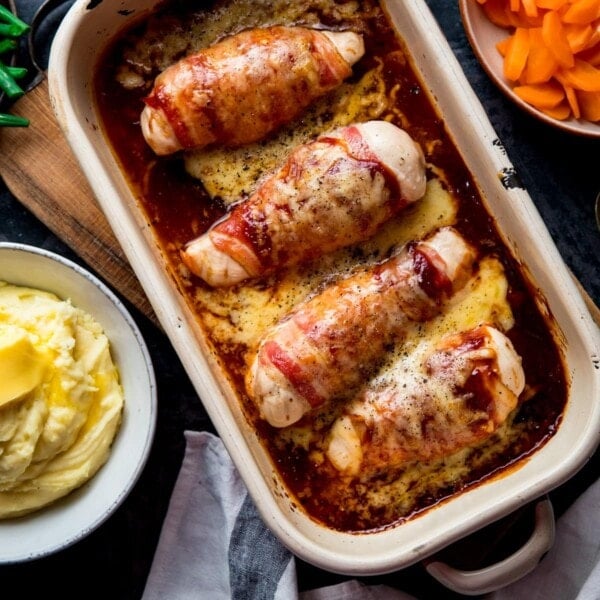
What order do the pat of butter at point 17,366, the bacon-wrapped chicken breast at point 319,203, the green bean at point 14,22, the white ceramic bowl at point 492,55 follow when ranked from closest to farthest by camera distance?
the pat of butter at point 17,366, the bacon-wrapped chicken breast at point 319,203, the white ceramic bowl at point 492,55, the green bean at point 14,22

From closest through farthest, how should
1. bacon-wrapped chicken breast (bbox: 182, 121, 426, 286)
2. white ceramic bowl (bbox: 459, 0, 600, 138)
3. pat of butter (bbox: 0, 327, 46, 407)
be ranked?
1. pat of butter (bbox: 0, 327, 46, 407)
2. bacon-wrapped chicken breast (bbox: 182, 121, 426, 286)
3. white ceramic bowl (bbox: 459, 0, 600, 138)

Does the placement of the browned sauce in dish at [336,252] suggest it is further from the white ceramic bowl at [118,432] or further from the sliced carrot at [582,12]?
the sliced carrot at [582,12]

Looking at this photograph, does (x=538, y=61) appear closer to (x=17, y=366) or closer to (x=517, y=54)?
(x=517, y=54)

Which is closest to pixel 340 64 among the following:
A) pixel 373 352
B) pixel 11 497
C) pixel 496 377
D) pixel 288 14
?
pixel 288 14

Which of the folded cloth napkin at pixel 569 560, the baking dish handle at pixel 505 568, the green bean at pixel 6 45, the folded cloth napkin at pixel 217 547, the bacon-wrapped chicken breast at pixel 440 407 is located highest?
the green bean at pixel 6 45

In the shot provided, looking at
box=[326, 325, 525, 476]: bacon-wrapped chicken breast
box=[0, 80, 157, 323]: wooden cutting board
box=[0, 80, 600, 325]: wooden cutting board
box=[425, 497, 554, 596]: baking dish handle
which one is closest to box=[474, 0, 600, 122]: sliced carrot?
box=[0, 80, 600, 325]: wooden cutting board

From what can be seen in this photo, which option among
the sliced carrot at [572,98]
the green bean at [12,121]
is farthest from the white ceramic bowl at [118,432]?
the sliced carrot at [572,98]

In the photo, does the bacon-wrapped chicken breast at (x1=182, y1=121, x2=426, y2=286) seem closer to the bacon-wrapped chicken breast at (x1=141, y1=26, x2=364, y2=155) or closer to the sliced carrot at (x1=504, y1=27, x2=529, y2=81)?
the bacon-wrapped chicken breast at (x1=141, y1=26, x2=364, y2=155)
